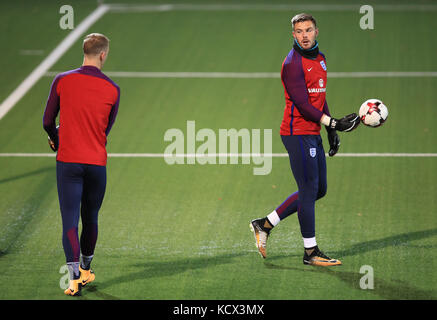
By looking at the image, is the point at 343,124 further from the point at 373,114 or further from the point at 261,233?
the point at 261,233

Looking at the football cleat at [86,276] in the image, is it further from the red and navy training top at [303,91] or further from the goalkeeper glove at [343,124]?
the goalkeeper glove at [343,124]

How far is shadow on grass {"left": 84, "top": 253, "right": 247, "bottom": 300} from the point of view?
6055 millimetres

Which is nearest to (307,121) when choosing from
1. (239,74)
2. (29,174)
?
(29,174)

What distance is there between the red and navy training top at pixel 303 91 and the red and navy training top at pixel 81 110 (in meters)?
1.44

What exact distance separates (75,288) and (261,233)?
5.81 feet

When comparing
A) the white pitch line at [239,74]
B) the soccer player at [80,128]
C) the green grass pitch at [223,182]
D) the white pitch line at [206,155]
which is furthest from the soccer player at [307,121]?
the white pitch line at [239,74]

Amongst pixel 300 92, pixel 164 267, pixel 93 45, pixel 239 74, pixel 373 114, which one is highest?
pixel 239 74

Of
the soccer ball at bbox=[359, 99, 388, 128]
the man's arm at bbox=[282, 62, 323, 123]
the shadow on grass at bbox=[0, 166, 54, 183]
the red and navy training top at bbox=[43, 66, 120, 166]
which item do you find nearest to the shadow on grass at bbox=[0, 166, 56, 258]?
the shadow on grass at bbox=[0, 166, 54, 183]

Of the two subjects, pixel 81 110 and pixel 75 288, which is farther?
pixel 75 288

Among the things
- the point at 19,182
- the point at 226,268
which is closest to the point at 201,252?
the point at 226,268

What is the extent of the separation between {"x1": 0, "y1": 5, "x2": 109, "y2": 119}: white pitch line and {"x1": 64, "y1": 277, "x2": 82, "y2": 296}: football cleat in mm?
5509

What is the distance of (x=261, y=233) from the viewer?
6602mm

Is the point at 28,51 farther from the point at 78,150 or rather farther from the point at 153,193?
the point at 78,150

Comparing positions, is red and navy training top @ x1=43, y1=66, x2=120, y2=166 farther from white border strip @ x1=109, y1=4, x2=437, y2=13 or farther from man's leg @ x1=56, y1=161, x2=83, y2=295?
white border strip @ x1=109, y1=4, x2=437, y2=13
